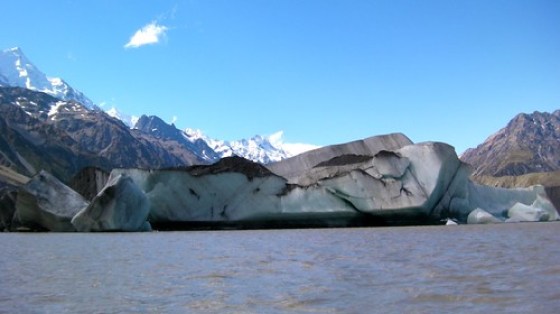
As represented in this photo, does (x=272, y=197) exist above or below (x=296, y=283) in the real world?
above

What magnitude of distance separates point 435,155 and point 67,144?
147 m

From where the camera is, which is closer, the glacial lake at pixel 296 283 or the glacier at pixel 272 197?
the glacial lake at pixel 296 283

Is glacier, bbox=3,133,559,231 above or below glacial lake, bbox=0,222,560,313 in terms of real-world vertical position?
above

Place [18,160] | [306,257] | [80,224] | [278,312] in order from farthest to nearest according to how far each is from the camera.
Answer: [18,160] → [80,224] → [306,257] → [278,312]

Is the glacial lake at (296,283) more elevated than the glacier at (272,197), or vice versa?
the glacier at (272,197)

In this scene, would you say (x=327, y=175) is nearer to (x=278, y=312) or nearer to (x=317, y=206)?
(x=317, y=206)

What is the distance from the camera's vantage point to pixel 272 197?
33250 millimetres

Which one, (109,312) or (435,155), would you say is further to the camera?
(435,155)

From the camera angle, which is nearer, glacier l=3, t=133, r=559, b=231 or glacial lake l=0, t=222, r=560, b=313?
glacial lake l=0, t=222, r=560, b=313

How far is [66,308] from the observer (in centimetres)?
666

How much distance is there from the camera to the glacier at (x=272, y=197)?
31.2 m

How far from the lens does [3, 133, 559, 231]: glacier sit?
3117 cm

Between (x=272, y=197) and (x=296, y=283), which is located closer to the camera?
(x=296, y=283)

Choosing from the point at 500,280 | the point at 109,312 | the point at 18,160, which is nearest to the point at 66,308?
the point at 109,312
